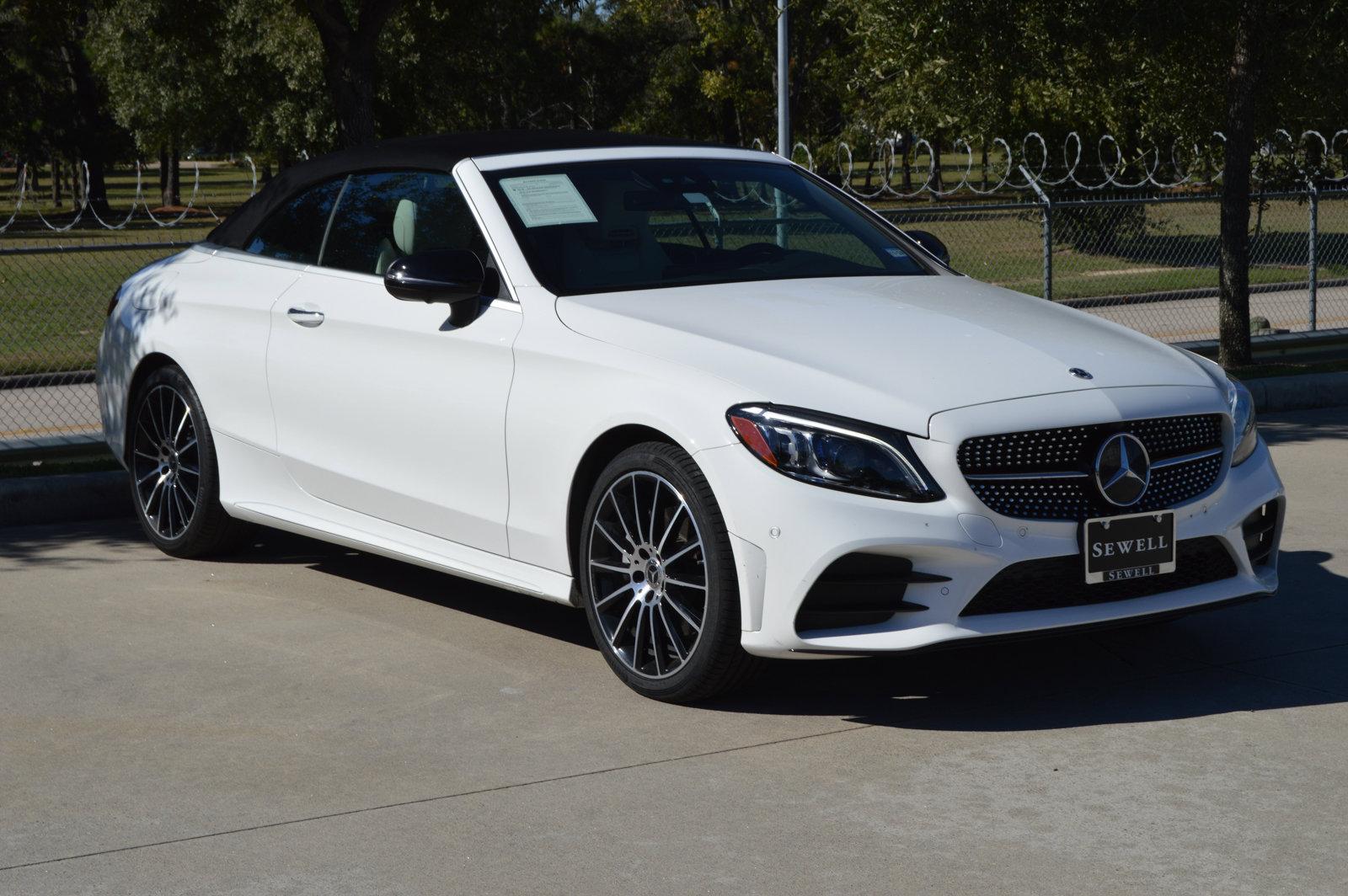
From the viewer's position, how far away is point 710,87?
48.7m

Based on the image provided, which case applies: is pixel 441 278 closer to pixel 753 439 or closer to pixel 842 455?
pixel 753 439

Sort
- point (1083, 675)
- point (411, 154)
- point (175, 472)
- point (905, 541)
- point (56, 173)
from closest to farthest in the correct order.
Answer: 1. point (905, 541)
2. point (1083, 675)
3. point (411, 154)
4. point (175, 472)
5. point (56, 173)

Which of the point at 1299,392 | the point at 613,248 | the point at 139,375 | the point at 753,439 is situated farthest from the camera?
the point at 1299,392

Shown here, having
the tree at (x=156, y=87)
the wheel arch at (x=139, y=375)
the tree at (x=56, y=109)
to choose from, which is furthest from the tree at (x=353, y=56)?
the tree at (x=56, y=109)

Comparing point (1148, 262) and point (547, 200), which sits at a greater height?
point (547, 200)

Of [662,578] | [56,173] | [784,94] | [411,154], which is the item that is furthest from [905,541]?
[56,173]

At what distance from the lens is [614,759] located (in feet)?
16.2

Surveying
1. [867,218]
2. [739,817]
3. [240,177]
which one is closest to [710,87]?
[867,218]

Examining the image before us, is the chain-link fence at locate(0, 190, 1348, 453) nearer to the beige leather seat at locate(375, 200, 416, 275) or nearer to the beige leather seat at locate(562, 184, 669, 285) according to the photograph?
the beige leather seat at locate(562, 184, 669, 285)

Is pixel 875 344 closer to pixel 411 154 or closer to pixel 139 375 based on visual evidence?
pixel 411 154

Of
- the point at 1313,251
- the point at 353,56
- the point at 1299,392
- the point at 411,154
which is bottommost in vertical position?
the point at 1299,392

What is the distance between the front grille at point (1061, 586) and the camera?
5.04 metres

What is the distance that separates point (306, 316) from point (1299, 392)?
775 centimetres

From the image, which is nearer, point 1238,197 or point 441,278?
point 441,278
